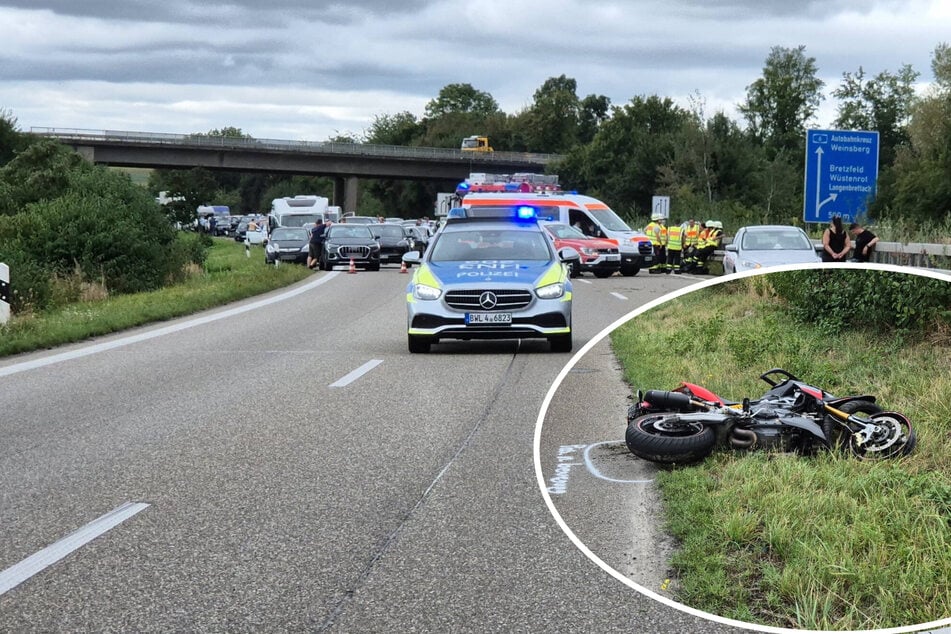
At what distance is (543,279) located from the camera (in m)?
16.2

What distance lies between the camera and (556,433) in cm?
375

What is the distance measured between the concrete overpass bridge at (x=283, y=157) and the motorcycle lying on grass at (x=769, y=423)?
101 m

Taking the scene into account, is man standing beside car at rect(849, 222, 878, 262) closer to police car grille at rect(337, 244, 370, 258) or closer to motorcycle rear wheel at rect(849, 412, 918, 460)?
motorcycle rear wheel at rect(849, 412, 918, 460)

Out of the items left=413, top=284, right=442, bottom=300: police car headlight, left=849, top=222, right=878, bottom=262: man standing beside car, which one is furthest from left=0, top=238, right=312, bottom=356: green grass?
left=849, top=222, right=878, bottom=262: man standing beside car

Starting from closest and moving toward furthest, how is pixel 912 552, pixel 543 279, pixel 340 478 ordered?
pixel 912 552, pixel 340 478, pixel 543 279

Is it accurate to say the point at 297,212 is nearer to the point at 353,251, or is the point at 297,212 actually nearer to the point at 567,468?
the point at 353,251

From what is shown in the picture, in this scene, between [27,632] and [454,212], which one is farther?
[454,212]

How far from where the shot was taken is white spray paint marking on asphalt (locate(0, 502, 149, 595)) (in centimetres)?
575

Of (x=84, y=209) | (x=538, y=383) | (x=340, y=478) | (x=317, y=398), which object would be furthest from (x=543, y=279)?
(x=84, y=209)

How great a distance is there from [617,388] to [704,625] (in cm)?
96

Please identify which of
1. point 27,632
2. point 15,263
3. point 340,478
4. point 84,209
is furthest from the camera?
point 84,209

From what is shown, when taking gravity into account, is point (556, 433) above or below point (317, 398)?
above

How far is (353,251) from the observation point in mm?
43031

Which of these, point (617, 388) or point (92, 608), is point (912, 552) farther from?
point (92, 608)
